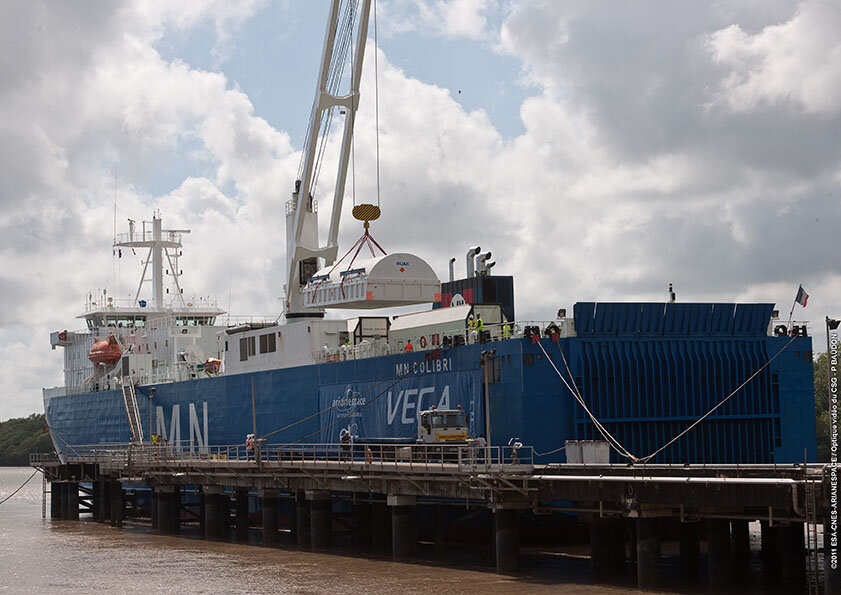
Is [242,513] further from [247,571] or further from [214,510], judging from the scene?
[247,571]

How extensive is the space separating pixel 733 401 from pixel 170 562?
19106 mm

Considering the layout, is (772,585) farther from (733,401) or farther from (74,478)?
(74,478)

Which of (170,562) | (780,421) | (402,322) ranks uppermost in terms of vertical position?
(402,322)

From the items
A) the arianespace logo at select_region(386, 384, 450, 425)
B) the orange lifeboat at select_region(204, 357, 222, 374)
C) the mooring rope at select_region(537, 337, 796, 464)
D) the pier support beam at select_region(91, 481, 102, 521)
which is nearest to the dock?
the arianespace logo at select_region(386, 384, 450, 425)

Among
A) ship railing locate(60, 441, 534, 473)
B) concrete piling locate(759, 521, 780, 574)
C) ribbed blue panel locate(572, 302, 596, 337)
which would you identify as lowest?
concrete piling locate(759, 521, 780, 574)

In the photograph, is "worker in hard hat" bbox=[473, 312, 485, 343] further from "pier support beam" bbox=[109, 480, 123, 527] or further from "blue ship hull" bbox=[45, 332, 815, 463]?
"pier support beam" bbox=[109, 480, 123, 527]

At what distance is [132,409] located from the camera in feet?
210

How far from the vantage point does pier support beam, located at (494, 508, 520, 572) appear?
33188 millimetres

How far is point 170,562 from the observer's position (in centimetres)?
3950

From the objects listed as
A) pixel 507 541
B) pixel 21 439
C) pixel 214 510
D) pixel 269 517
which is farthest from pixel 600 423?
pixel 21 439

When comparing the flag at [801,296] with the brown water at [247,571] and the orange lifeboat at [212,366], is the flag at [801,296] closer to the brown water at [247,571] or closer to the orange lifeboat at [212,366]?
the brown water at [247,571]

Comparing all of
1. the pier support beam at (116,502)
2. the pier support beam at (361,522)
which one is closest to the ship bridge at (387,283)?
the pier support beam at (361,522)

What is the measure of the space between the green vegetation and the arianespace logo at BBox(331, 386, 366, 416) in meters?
132

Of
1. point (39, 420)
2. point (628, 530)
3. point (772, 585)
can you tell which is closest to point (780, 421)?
point (628, 530)
